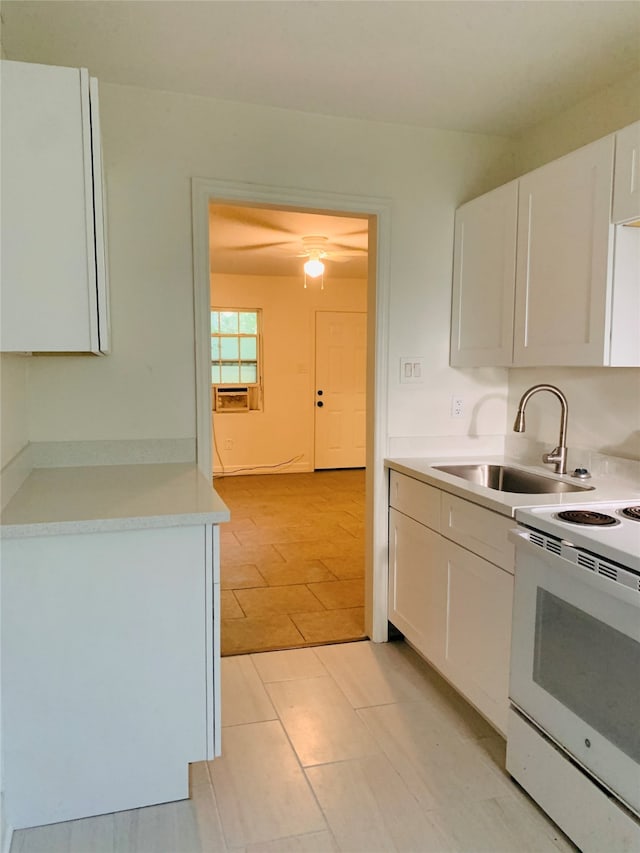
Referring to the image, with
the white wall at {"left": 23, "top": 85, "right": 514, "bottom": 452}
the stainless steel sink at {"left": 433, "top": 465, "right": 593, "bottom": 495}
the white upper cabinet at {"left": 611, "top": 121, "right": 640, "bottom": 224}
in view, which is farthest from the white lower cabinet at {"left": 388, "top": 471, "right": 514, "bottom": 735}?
the white upper cabinet at {"left": 611, "top": 121, "right": 640, "bottom": 224}

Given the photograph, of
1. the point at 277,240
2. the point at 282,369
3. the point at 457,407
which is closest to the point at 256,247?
the point at 277,240

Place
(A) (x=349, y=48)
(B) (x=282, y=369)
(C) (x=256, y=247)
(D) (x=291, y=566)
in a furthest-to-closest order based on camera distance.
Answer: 1. (B) (x=282, y=369)
2. (C) (x=256, y=247)
3. (D) (x=291, y=566)
4. (A) (x=349, y=48)

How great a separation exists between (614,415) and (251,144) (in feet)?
5.98

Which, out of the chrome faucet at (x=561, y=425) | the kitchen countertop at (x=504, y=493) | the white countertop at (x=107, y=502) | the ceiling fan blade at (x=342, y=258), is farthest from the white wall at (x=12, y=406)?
the ceiling fan blade at (x=342, y=258)

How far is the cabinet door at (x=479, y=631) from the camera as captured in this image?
6.32 ft

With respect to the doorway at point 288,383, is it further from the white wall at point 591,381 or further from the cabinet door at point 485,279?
the white wall at point 591,381

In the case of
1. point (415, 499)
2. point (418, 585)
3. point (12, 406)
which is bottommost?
→ point (418, 585)

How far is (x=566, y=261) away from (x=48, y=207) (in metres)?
1.67

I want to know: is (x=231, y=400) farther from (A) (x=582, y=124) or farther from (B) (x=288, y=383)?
(A) (x=582, y=124)

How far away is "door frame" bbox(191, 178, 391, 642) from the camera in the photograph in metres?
2.41

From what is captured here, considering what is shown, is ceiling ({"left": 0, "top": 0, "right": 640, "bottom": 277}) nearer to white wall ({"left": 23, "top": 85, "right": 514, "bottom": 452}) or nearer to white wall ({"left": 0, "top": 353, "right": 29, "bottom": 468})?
white wall ({"left": 23, "top": 85, "right": 514, "bottom": 452})

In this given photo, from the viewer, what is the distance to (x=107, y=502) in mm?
1766

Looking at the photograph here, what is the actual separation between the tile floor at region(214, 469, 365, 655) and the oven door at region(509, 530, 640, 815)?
1.30m

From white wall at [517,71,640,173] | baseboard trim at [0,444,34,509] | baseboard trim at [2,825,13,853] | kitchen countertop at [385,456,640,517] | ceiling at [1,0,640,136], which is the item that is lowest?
baseboard trim at [2,825,13,853]
